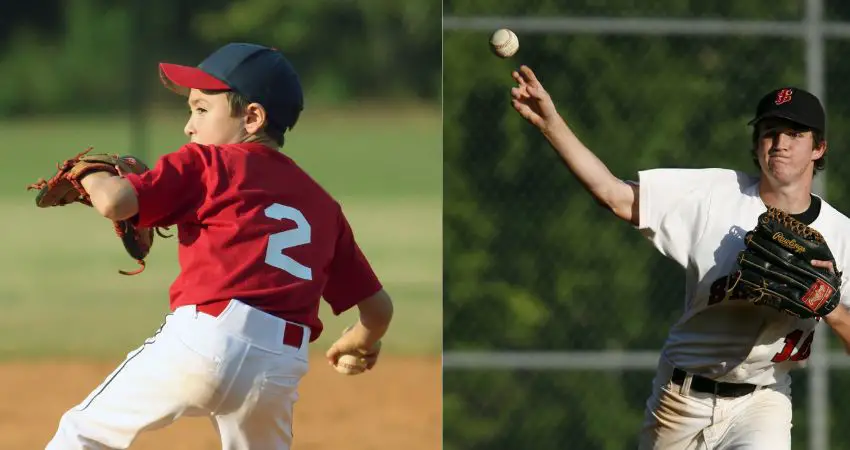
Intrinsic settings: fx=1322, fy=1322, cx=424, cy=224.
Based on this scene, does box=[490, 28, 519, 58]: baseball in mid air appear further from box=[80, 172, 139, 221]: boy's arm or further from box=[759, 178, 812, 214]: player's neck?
box=[80, 172, 139, 221]: boy's arm

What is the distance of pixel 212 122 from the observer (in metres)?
3.23

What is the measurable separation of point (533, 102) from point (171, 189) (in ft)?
3.45

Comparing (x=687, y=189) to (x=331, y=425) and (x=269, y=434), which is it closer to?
(x=269, y=434)

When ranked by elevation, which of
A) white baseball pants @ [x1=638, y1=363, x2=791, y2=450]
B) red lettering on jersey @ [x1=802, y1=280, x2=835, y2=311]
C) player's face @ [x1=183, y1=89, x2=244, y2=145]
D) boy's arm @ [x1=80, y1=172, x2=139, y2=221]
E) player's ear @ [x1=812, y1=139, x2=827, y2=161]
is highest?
player's face @ [x1=183, y1=89, x2=244, y2=145]

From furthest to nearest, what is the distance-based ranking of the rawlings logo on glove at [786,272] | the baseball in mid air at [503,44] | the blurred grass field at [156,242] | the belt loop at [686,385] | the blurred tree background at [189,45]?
the blurred tree background at [189,45]
the blurred grass field at [156,242]
the baseball in mid air at [503,44]
the belt loop at [686,385]
the rawlings logo on glove at [786,272]

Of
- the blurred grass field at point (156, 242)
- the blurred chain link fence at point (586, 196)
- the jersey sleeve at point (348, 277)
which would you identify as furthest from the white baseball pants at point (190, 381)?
the blurred grass field at point (156, 242)

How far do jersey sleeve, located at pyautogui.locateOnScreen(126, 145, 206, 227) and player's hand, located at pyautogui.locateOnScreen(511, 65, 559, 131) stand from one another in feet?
3.02

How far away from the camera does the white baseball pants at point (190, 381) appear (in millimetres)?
2934

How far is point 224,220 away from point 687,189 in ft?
4.20

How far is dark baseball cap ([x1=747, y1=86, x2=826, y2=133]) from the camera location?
3.45 metres

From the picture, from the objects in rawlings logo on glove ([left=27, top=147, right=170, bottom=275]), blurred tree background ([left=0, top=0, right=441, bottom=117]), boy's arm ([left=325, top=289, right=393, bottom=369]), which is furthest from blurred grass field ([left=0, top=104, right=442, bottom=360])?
rawlings logo on glove ([left=27, top=147, right=170, bottom=275])

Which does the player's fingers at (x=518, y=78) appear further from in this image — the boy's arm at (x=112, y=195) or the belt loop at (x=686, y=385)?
the boy's arm at (x=112, y=195)

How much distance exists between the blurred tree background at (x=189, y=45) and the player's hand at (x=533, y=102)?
10.8 meters

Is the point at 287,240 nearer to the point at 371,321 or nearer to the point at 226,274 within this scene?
the point at 226,274
